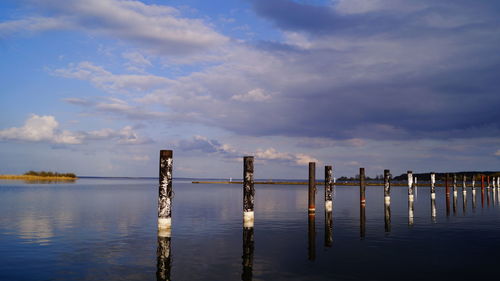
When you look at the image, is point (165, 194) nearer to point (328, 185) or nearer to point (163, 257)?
point (163, 257)

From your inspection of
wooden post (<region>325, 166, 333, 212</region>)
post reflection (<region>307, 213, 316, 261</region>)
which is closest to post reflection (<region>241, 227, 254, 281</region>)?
post reflection (<region>307, 213, 316, 261</region>)

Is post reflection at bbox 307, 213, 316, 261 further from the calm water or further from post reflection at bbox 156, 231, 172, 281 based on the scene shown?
post reflection at bbox 156, 231, 172, 281

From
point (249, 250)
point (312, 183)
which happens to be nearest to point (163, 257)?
point (249, 250)

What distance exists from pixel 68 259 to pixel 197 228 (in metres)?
8.84

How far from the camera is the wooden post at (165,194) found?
1606 centimetres

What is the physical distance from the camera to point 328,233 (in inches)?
782

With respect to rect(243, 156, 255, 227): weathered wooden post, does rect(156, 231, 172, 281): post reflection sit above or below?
below

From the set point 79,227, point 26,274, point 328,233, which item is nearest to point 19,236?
point 79,227

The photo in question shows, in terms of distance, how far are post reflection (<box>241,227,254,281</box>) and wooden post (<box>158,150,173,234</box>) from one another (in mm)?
3386

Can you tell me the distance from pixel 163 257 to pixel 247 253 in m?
3.08

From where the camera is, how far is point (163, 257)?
13922 mm

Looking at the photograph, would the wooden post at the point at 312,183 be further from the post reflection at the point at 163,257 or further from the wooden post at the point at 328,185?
the post reflection at the point at 163,257

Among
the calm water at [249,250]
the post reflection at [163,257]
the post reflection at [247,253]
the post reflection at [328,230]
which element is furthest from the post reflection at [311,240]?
the post reflection at [163,257]

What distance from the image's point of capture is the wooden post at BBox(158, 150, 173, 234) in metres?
16.1
